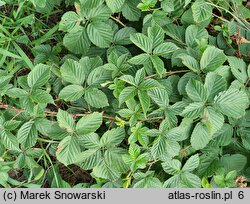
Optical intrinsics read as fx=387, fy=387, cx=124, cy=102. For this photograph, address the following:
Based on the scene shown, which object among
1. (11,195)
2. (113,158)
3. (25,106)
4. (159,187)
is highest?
(25,106)

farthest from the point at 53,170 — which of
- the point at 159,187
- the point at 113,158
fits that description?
the point at 159,187

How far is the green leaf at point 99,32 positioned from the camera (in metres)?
1.76

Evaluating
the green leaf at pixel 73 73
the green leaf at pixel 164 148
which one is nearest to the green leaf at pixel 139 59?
the green leaf at pixel 73 73

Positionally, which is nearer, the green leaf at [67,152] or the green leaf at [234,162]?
the green leaf at [67,152]

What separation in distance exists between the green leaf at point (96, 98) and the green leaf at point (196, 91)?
36 centimetres

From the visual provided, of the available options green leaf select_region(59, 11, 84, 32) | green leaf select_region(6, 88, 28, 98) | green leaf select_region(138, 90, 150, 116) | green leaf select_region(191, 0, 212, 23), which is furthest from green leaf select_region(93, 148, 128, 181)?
green leaf select_region(191, 0, 212, 23)

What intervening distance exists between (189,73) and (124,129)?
1.24 ft

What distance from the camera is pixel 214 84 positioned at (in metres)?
1.62

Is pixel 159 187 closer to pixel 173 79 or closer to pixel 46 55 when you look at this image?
pixel 173 79

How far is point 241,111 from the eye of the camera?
5.24 ft

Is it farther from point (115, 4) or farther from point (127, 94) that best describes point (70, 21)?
point (127, 94)

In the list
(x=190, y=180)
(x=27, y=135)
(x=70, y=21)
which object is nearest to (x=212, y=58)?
(x=190, y=180)

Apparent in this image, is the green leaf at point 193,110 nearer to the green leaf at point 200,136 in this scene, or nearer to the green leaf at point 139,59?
the green leaf at point 200,136

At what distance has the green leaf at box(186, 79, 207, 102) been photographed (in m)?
1.60
